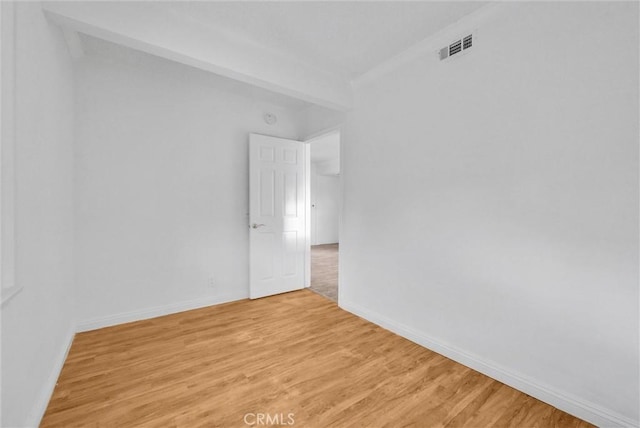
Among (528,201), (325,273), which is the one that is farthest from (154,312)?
(528,201)

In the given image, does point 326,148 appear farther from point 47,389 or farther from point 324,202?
point 47,389

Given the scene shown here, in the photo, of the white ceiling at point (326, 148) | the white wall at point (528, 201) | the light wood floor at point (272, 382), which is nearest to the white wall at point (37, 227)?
the light wood floor at point (272, 382)

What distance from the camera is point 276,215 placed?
3812mm

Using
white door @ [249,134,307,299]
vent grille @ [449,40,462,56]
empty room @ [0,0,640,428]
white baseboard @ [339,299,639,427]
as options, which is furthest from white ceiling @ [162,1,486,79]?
white baseboard @ [339,299,639,427]

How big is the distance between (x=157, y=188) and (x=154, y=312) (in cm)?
134

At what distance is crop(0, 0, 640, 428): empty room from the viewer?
155 cm

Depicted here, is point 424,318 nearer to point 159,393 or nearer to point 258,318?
point 258,318

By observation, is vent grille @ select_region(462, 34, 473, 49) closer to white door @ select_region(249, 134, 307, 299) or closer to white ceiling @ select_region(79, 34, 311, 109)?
white ceiling @ select_region(79, 34, 311, 109)

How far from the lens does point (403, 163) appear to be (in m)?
2.66

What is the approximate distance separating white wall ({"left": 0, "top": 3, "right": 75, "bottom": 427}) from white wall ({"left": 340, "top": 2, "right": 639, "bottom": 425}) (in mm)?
2591

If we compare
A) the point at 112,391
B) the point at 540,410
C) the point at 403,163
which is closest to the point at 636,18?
the point at 403,163

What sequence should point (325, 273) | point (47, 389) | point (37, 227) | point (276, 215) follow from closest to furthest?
point (37, 227)
point (47, 389)
point (276, 215)
point (325, 273)

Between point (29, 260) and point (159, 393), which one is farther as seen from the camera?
point (159, 393)

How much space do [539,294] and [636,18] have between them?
1.61 m
